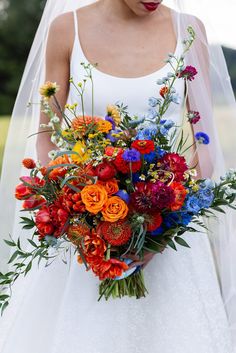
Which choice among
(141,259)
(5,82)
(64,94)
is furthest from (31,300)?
(5,82)

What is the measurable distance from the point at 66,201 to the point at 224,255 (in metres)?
1.13

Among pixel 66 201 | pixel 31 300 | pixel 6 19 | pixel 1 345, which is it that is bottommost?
pixel 1 345

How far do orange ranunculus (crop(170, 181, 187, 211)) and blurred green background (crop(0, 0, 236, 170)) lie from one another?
19.3m

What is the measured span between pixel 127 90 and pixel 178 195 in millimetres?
951

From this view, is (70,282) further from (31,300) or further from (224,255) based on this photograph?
(224,255)

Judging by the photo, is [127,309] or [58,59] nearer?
[127,309]

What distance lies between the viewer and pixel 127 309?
118 inches

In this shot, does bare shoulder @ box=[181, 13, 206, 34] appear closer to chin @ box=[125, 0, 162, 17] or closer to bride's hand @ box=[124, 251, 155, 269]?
chin @ box=[125, 0, 162, 17]

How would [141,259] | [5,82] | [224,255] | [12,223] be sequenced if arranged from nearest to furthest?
[141,259] → [224,255] → [12,223] → [5,82]

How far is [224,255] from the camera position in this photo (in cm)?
330

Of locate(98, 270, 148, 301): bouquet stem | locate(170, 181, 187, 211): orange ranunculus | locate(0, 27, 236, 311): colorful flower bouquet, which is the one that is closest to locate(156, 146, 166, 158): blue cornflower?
locate(0, 27, 236, 311): colorful flower bouquet

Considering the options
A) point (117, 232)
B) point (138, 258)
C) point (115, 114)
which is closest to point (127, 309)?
point (138, 258)

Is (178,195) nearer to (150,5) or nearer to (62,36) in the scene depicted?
(150,5)

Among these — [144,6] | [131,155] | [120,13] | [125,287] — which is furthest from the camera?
[120,13]
